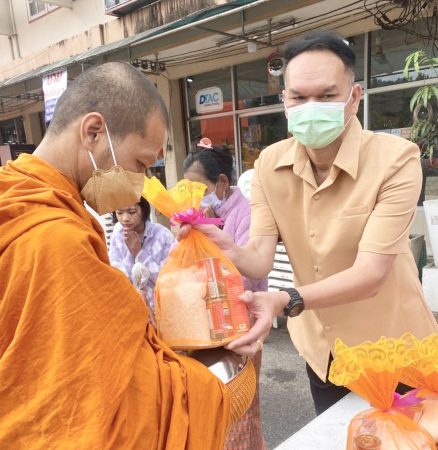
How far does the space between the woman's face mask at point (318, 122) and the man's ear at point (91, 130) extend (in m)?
0.72

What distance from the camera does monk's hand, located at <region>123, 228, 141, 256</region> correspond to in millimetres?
2791

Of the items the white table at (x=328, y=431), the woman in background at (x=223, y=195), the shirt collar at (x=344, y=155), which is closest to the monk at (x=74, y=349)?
the white table at (x=328, y=431)

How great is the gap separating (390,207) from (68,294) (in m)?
1.04

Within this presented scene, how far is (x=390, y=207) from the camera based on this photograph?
136 cm

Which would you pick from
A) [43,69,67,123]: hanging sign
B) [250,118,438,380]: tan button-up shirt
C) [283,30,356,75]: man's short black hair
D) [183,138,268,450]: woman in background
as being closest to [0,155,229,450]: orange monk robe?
[250,118,438,380]: tan button-up shirt

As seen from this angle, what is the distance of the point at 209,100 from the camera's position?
7180 millimetres

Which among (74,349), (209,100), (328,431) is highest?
(209,100)

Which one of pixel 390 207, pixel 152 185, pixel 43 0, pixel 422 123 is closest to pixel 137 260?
pixel 152 185

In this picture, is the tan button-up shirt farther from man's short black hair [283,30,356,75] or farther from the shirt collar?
man's short black hair [283,30,356,75]

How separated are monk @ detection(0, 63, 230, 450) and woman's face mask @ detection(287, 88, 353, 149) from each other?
753 mm

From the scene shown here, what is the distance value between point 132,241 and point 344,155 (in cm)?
173

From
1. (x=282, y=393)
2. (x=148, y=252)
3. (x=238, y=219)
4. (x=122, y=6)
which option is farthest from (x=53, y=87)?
(x=282, y=393)

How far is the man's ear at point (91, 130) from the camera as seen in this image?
107 cm

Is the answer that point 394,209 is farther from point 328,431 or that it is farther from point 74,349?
point 74,349
